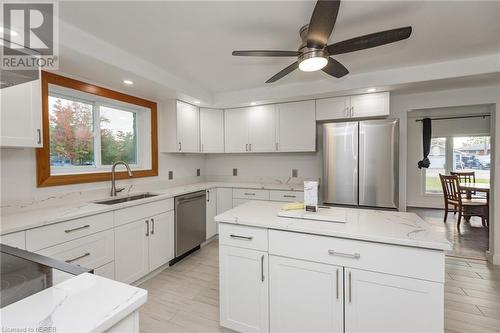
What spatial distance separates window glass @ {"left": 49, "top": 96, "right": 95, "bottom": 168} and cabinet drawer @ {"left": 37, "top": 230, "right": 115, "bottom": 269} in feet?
2.92

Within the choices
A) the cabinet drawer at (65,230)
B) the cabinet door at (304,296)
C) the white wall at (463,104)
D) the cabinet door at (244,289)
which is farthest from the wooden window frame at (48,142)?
the white wall at (463,104)

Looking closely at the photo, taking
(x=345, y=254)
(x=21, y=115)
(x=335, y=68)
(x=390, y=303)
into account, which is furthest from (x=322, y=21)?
(x=21, y=115)

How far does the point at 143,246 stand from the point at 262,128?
2303 millimetres

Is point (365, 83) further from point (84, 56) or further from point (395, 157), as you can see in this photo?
point (84, 56)

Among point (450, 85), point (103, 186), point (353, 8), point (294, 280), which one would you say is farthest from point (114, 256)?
point (450, 85)

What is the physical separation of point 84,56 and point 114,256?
175 cm

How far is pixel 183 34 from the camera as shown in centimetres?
188

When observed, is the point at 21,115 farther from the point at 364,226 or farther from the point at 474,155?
the point at 474,155

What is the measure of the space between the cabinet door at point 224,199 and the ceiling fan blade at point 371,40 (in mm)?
2528

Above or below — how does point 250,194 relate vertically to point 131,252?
above

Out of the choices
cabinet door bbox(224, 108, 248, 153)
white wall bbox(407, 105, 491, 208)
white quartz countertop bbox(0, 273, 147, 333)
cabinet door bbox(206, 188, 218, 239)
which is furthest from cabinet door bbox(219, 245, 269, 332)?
white wall bbox(407, 105, 491, 208)

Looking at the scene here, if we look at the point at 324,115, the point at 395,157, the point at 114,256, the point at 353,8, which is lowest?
the point at 114,256

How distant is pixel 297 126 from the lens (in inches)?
133

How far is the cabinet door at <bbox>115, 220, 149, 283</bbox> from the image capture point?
213cm
